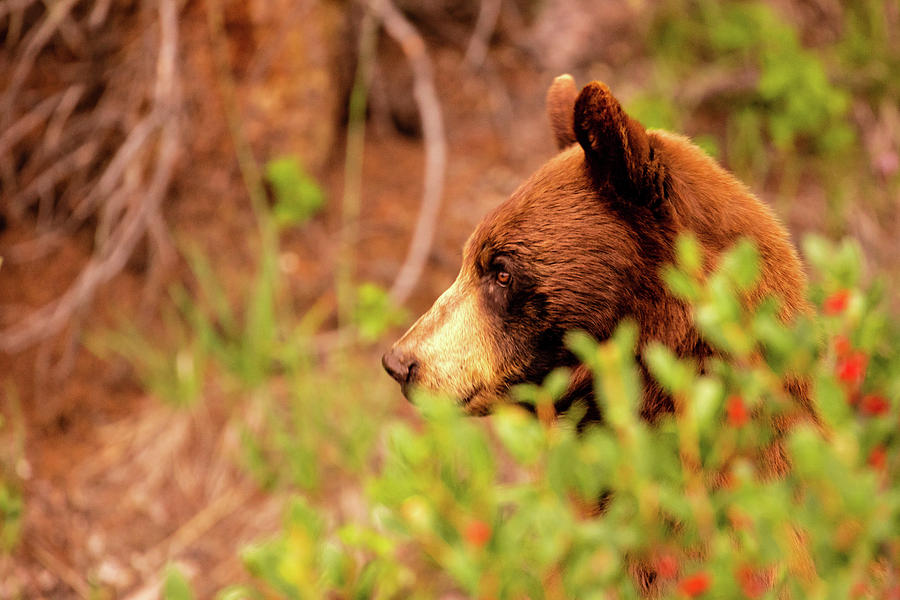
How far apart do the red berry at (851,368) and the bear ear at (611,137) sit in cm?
98

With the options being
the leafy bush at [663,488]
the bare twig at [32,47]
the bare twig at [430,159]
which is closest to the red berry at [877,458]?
the leafy bush at [663,488]

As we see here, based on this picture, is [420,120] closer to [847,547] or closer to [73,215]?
[73,215]

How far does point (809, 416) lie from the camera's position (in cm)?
183

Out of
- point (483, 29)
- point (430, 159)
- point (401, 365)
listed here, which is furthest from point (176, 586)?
point (483, 29)

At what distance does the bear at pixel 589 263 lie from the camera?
6.37 feet

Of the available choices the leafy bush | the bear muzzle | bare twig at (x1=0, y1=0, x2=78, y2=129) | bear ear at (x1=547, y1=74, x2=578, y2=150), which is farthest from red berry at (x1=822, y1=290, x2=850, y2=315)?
bare twig at (x1=0, y1=0, x2=78, y2=129)

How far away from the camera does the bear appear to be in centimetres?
194

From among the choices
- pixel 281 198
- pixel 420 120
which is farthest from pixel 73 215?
pixel 420 120

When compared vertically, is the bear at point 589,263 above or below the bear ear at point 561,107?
below

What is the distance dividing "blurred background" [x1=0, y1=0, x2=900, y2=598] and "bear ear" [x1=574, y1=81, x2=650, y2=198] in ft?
5.78

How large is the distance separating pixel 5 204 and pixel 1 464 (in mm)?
1324

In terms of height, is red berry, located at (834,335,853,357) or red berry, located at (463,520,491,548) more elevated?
red berry, located at (834,335,853,357)

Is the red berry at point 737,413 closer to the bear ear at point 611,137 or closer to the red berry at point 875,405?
Result: the red berry at point 875,405

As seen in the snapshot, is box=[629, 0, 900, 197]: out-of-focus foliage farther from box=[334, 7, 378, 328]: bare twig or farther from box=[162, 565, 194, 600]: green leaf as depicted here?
box=[162, 565, 194, 600]: green leaf
